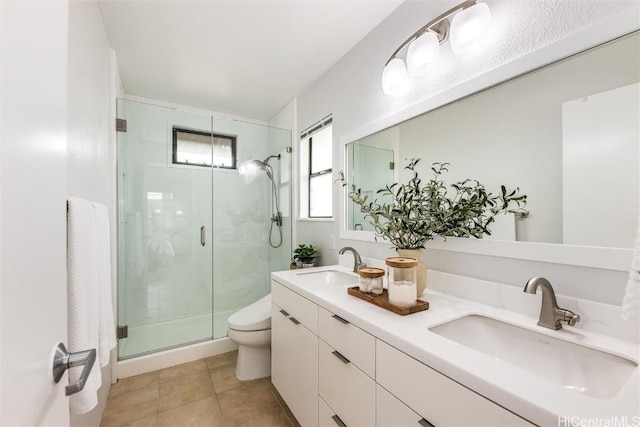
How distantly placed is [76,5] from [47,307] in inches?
55.1

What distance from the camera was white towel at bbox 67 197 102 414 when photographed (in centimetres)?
85

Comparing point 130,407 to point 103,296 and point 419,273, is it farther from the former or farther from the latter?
point 419,273

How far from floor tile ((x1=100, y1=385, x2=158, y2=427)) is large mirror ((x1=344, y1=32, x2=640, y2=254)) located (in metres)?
2.25

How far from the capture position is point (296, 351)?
145 centimetres

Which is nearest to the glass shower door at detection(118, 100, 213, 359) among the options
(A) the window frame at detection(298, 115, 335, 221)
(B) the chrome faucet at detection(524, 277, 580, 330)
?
(A) the window frame at detection(298, 115, 335, 221)

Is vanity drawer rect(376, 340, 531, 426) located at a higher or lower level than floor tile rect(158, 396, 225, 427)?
higher

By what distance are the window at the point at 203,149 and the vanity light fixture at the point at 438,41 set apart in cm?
181

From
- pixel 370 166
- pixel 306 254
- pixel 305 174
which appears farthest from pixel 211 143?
pixel 370 166

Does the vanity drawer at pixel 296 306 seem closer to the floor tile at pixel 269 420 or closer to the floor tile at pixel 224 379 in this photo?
the floor tile at pixel 269 420

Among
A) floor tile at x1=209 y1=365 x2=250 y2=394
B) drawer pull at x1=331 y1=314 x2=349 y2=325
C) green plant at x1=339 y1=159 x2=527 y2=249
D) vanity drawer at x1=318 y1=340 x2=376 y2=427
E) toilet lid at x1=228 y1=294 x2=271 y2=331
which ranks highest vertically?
green plant at x1=339 y1=159 x2=527 y2=249

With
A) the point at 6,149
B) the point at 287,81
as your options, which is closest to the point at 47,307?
the point at 6,149

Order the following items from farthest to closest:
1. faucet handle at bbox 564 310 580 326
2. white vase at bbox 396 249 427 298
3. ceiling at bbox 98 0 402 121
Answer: ceiling at bbox 98 0 402 121 < white vase at bbox 396 249 427 298 < faucet handle at bbox 564 310 580 326

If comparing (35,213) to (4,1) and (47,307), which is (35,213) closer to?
(47,307)
